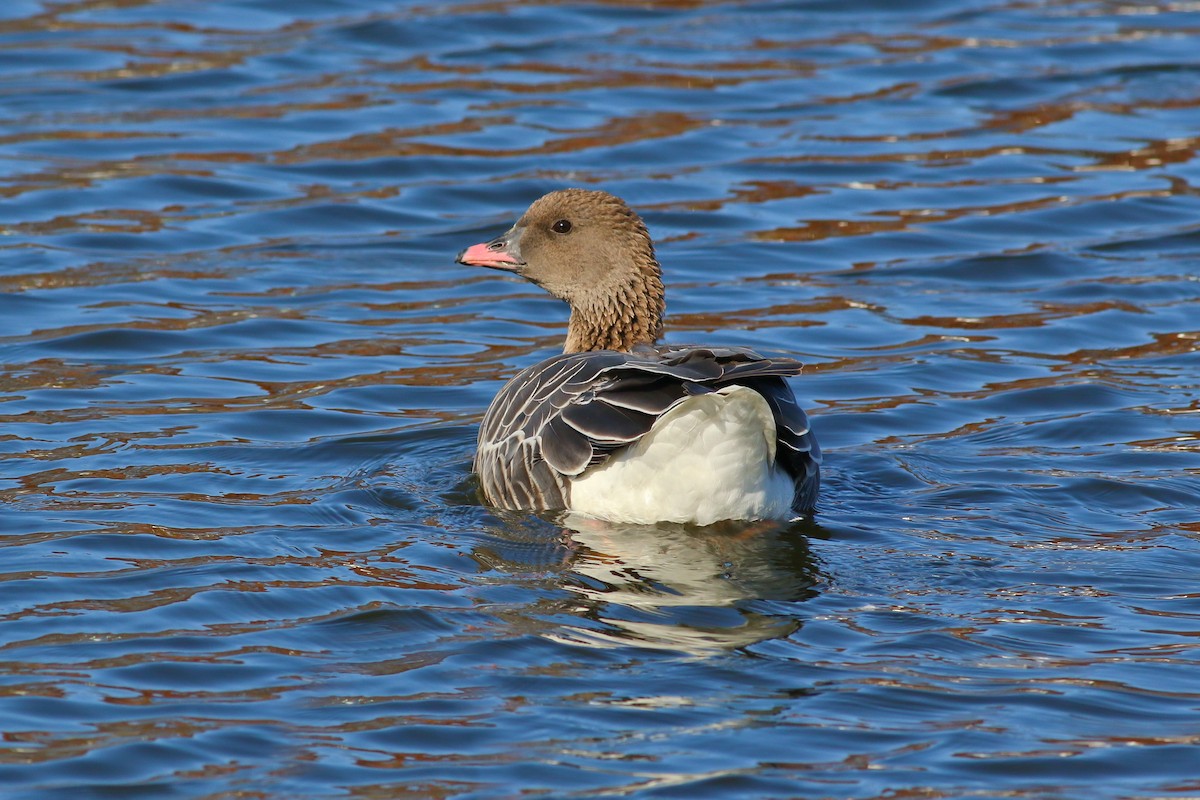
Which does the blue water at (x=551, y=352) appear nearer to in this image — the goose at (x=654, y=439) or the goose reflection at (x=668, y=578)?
the goose reflection at (x=668, y=578)

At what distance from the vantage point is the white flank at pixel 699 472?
22.9 feet

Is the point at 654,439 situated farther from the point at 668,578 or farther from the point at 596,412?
the point at 668,578

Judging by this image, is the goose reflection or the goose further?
the goose

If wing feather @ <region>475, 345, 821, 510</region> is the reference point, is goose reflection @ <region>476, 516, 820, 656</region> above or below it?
below

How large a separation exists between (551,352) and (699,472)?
3713 mm

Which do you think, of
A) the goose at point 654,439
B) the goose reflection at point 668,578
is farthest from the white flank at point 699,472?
the goose reflection at point 668,578

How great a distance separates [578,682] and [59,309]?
6431mm

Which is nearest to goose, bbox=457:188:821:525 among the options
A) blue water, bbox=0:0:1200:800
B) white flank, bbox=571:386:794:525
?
white flank, bbox=571:386:794:525

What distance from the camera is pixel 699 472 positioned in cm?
720

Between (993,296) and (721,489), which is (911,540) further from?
(993,296)

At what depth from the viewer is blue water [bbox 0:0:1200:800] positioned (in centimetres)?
551

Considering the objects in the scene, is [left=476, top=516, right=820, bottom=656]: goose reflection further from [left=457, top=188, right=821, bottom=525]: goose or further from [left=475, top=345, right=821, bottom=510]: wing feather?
[left=475, top=345, right=821, bottom=510]: wing feather

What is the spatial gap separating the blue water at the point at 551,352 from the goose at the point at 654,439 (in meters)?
0.17

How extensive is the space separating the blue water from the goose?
175mm
